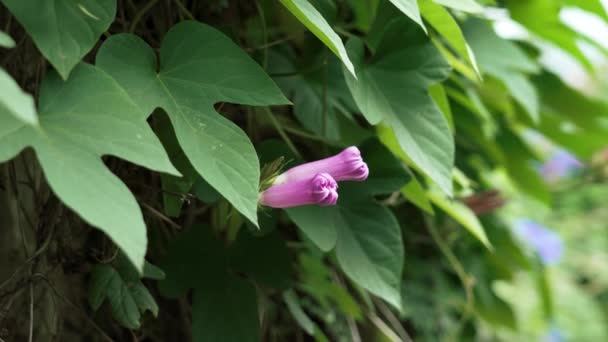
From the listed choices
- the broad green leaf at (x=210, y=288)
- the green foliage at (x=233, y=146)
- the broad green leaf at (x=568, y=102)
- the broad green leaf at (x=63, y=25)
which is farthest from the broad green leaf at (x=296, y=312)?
the broad green leaf at (x=568, y=102)

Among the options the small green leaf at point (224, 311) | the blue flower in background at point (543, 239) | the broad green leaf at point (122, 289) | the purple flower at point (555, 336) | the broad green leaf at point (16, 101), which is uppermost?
the broad green leaf at point (16, 101)

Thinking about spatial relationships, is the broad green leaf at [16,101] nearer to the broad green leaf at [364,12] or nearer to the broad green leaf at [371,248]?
the broad green leaf at [371,248]

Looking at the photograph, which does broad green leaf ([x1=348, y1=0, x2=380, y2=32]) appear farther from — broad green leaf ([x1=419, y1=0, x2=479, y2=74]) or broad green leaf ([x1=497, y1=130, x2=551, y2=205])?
broad green leaf ([x1=497, y1=130, x2=551, y2=205])

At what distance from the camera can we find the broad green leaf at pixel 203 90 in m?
0.51

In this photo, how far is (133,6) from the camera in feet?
2.30

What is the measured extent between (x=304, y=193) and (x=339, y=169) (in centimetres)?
4

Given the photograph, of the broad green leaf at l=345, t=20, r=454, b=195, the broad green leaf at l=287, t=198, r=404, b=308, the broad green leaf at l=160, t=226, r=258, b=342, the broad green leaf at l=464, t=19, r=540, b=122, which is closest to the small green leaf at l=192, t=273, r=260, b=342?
the broad green leaf at l=160, t=226, r=258, b=342

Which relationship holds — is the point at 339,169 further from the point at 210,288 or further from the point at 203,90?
the point at 210,288

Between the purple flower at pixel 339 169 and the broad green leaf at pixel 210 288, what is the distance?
0.16 meters

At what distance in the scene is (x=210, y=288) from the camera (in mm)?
745

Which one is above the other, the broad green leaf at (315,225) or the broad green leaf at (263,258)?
the broad green leaf at (315,225)

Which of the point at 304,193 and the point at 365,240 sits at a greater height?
the point at 304,193

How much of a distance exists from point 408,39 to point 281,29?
→ 165 mm

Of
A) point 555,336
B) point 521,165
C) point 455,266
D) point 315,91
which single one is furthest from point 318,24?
point 555,336
